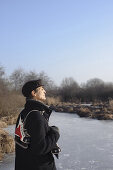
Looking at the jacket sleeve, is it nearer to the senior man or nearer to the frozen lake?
the senior man

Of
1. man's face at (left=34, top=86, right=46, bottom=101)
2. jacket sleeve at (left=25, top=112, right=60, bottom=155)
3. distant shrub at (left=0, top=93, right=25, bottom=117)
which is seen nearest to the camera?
jacket sleeve at (left=25, top=112, right=60, bottom=155)

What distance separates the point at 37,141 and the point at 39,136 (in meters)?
0.04

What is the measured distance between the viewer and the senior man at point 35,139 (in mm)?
Result: 1943

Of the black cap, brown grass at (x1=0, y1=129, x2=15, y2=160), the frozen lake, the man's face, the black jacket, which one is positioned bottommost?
the frozen lake

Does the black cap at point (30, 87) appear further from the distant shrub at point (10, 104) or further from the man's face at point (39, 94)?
the distant shrub at point (10, 104)

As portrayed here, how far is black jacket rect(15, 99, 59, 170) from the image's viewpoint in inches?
76.3

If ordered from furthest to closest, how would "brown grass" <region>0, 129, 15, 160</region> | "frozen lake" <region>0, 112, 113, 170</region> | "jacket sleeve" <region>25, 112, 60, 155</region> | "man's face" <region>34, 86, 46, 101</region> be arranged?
"brown grass" <region>0, 129, 15, 160</region> < "frozen lake" <region>0, 112, 113, 170</region> < "man's face" <region>34, 86, 46, 101</region> < "jacket sleeve" <region>25, 112, 60, 155</region>

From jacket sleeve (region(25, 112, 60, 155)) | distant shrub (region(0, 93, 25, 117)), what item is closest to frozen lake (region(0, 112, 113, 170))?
jacket sleeve (region(25, 112, 60, 155))

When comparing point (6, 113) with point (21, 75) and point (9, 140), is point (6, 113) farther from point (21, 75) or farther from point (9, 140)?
point (21, 75)

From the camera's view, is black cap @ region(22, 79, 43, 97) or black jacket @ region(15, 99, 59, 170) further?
black cap @ region(22, 79, 43, 97)

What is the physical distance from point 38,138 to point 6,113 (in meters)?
11.0

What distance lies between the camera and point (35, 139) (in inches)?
76.2

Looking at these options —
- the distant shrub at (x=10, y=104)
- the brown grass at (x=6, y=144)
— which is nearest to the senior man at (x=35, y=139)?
the brown grass at (x=6, y=144)

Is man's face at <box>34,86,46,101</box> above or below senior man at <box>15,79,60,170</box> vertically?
above
